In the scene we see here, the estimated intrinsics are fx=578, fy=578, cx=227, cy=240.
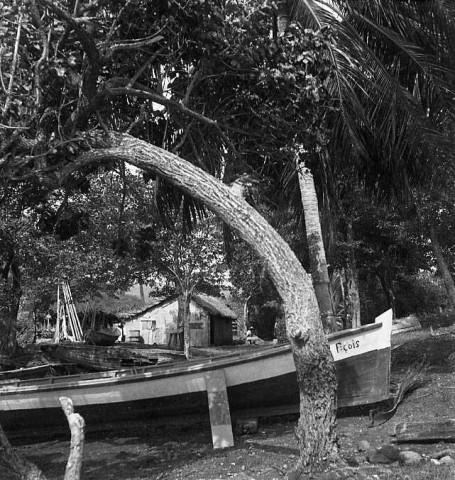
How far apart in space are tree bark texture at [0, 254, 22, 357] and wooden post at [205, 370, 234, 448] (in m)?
12.9

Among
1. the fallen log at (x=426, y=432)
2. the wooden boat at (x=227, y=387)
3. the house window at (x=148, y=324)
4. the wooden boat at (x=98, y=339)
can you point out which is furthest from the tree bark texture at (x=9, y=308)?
the house window at (x=148, y=324)

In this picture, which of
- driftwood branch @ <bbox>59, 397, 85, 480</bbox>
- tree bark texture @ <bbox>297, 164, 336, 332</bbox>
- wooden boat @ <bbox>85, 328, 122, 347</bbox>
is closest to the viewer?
driftwood branch @ <bbox>59, 397, 85, 480</bbox>

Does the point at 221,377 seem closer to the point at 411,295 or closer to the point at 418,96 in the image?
the point at 418,96

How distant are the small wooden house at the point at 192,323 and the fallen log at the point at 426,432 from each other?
36.7 metres

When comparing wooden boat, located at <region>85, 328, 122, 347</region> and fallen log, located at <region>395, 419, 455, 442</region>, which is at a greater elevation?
wooden boat, located at <region>85, 328, 122, 347</region>

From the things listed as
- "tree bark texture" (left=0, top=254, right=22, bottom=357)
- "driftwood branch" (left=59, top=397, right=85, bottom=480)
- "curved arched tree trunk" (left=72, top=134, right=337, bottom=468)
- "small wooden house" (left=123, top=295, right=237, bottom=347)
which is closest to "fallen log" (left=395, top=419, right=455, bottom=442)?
"curved arched tree trunk" (left=72, top=134, right=337, bottom=468)

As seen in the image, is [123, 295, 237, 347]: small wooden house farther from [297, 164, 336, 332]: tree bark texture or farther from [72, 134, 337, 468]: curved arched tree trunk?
[72, 134, 337, 468]: curved arched tree trunk

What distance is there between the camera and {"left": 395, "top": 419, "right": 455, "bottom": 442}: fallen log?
6.88m

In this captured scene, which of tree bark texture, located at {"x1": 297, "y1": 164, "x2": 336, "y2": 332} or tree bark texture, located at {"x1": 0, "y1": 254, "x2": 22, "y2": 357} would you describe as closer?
tree bark texture, located at {"x1": 297, "y1": 164, "x2": 336, "y2": 332}

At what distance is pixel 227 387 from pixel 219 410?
62cm

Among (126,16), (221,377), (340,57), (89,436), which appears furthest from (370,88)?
(89,436)

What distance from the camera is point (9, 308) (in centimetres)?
2188

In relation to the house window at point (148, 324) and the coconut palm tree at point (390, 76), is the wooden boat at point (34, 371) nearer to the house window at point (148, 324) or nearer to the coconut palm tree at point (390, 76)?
the coconut palm tree at point (390, 76)

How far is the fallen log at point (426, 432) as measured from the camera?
22.6 feet
